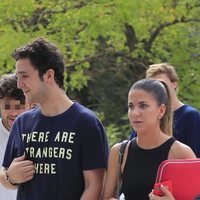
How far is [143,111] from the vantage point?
3.38 meters

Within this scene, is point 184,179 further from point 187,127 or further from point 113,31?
point 113,31

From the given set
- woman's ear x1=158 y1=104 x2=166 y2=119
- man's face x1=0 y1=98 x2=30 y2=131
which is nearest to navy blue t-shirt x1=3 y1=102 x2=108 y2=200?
woman's ear x1=158 y1=104 x2=166 y2=119

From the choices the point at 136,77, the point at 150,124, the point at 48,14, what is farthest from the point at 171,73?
the point at 136,77

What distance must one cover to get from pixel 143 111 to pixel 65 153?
48 centimetres

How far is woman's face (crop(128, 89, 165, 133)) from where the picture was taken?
11.1ft

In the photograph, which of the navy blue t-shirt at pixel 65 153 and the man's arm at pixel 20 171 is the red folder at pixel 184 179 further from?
the man's arm at pixel 20 171

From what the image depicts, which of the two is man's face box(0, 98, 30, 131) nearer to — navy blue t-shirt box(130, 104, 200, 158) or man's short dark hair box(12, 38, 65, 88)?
man's short dark hair box(12, 38, 65, 88)

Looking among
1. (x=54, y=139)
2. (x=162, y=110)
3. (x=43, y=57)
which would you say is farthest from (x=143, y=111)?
(x=43, y=57)

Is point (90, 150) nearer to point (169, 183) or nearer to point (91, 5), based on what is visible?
point (169, 183)

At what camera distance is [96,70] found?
10.8 metres

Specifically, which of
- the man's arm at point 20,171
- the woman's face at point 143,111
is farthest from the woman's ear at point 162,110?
the man's arm at point 20,171

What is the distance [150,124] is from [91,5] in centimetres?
538

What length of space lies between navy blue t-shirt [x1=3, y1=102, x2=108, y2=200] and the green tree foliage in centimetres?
505

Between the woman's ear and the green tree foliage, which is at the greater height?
the green tree foliage
